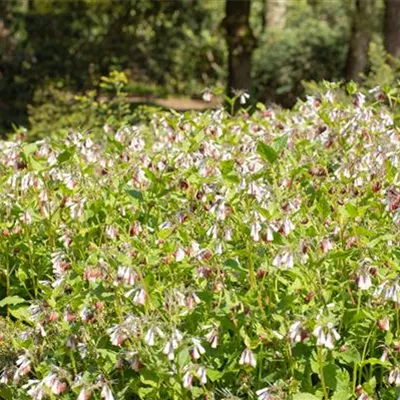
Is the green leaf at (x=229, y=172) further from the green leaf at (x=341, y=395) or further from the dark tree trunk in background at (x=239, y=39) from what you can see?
the dark tree trunk in background at (x=239, y=39)

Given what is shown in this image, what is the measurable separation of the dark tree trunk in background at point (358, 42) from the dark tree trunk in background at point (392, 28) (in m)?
1.14

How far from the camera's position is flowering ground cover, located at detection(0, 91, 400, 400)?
329 centimetres

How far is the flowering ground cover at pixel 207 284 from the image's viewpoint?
10.8 ft

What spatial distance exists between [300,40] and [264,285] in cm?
1594

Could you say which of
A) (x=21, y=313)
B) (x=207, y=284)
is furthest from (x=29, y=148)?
(x=207, y=284)

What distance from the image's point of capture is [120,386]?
11.6 ft

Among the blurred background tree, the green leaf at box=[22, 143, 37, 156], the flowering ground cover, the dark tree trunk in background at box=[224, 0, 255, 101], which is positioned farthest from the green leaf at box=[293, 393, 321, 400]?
the dark tree trunk in background at box=[224, 0, 255, 101]

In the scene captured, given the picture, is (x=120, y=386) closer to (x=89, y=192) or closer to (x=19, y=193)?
(x=89, y=192)

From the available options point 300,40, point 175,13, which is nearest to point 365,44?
point 300,40

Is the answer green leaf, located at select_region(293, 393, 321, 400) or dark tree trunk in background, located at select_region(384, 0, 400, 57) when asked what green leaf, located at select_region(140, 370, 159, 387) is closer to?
green leaf, located at select_region(293, 393, 321, 400)

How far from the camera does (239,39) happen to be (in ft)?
47.4

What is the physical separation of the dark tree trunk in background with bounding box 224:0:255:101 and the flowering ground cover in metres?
10.1

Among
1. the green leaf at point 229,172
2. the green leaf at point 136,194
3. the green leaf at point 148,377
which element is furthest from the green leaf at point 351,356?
the green leaf at point 136,194

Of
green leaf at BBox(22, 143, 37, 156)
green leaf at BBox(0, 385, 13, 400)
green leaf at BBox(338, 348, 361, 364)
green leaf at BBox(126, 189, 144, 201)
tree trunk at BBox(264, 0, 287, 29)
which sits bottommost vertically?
tree trunk at BBox(264, 0, 287, 29)
